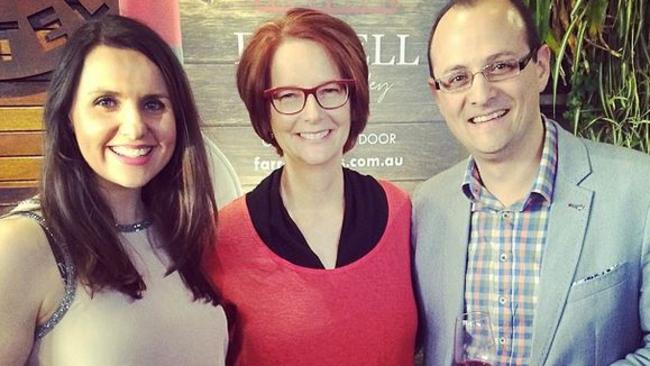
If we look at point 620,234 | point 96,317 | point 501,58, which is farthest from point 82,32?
point 620,234

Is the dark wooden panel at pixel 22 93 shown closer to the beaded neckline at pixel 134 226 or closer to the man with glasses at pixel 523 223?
the beaded neckline at pixel 134 226

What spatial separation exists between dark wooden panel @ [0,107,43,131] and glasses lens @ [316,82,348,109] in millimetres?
1401

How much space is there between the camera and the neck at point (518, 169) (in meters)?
1.69

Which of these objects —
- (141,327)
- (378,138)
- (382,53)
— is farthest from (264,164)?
(141,327)

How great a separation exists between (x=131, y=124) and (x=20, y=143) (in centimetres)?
145

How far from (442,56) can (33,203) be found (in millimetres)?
1118

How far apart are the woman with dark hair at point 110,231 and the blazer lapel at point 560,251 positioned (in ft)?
2.69

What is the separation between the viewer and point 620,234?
153cm

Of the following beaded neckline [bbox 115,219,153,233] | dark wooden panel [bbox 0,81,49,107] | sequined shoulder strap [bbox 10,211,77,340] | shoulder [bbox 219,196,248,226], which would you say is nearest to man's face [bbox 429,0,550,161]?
shoulder [bbox 219,196,248,226]

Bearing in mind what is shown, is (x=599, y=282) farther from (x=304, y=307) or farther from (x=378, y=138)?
(x=378, y=138)

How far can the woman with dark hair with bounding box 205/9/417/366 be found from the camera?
65.7 inches

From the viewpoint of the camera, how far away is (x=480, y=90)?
164cm

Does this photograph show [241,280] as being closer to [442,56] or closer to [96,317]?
[96,317]

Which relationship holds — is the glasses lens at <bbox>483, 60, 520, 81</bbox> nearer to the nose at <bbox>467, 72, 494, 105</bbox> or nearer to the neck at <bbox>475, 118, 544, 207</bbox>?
the nose at <bbox>467, 72, 494, 105</bbox>
